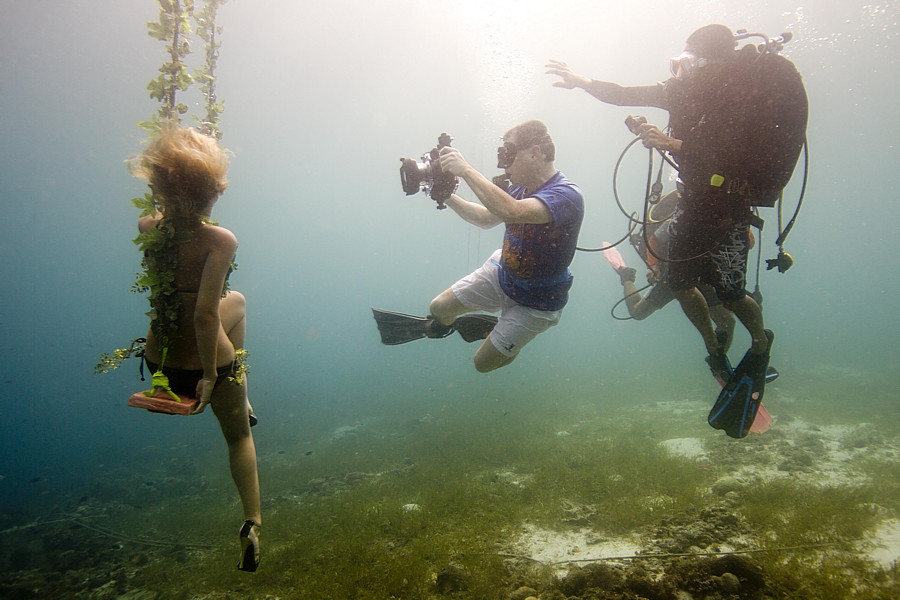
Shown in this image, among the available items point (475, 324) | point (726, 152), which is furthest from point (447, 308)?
point (726, 152)

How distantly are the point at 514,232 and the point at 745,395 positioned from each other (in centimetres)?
321

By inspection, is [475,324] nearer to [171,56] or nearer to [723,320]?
[723,320]

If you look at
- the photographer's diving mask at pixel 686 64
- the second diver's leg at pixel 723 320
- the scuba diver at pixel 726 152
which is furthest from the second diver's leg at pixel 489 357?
the photographer's diving mask at pixel 686 64

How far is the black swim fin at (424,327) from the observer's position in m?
4.94

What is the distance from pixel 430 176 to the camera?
3.74 metres

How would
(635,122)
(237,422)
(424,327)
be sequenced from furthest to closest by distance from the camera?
(424,327)
(635,122)
(237,422)

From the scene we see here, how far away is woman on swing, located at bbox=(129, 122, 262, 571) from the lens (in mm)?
2211

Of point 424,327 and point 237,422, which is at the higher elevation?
point 424,327

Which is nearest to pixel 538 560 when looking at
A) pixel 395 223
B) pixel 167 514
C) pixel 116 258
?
pixel 167 514

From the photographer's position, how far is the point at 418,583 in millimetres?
4418

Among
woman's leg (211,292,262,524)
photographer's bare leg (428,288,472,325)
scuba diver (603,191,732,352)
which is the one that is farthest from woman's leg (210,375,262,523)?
scuba diver (603,191,732,352)

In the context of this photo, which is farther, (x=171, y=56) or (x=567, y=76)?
(x=567, y=76)

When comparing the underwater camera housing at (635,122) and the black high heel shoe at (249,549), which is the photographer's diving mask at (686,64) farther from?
the black high heel shoe at (249,549)

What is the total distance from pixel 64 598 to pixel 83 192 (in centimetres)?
7265
